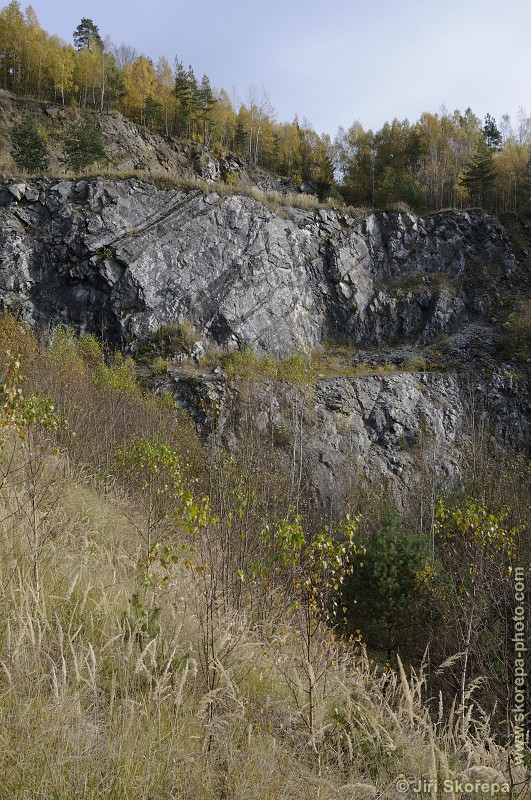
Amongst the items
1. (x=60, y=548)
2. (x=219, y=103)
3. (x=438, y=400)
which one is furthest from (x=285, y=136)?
(x=60, y=548)

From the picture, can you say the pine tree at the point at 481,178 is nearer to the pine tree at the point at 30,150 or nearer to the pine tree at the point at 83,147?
the pine tree at the point at 83,147

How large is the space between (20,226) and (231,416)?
17.1 meters

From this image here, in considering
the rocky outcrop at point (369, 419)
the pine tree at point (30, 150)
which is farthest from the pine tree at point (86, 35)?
the rocky outcrop at point (369, 419)

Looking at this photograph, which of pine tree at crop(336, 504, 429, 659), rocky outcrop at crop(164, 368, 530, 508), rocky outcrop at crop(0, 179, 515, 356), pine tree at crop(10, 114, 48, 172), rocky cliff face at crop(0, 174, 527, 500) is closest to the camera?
pine tree at crop(336, 504, 429, 659)

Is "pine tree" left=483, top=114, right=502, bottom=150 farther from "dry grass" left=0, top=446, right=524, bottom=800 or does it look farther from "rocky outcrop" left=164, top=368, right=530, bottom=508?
"dry grass" left=0, top=446, right=524, bottom=800

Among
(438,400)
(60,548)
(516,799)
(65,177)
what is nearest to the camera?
(516,799)

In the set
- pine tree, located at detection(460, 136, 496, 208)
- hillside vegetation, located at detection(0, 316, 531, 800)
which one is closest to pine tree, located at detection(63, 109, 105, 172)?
pine tree, located at detection(460, 136, 496, 208)

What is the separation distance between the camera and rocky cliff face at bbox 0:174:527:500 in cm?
2494

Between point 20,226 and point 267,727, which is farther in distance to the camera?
point 20,226

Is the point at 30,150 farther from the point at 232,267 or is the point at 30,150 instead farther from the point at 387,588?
the point at 387,588

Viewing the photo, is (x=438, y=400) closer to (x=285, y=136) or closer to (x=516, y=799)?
(x=516, y=799)

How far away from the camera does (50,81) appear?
157 feet

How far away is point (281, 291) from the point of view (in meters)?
28.6

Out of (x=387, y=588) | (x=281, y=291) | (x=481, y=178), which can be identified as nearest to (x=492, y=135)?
(x=481, y=178)
